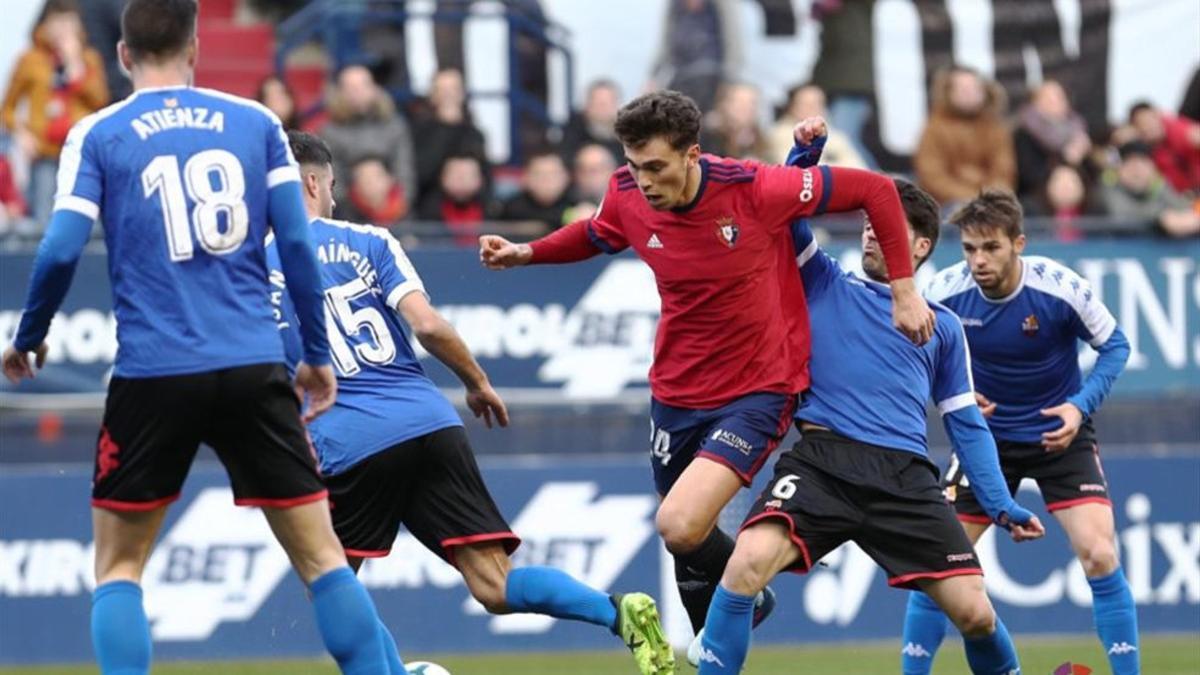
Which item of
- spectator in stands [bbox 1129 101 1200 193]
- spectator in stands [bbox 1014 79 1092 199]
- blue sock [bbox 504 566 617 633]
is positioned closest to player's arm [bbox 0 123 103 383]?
blue sock [bbox 504 566 617 633]

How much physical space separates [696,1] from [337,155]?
3.31 m

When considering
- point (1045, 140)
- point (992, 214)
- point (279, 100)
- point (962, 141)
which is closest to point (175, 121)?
point (992, 214)

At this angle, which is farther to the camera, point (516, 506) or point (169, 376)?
point (516, 506)

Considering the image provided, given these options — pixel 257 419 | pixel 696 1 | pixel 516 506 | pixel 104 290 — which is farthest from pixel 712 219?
pixel 696 1

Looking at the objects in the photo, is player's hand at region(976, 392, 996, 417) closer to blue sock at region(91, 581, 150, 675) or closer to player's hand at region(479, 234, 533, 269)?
player's hand at region(479, 234, 533, 269)

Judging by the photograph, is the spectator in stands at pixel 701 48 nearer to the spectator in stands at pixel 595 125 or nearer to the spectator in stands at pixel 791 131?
the spectator in stands at pixel 791 131

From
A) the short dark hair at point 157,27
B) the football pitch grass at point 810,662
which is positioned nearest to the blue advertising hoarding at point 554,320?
the football pitch grass at point 810,662

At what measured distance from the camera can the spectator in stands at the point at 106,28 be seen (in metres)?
16.2

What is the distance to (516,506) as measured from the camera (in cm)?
1331

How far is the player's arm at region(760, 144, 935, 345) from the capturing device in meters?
8.21

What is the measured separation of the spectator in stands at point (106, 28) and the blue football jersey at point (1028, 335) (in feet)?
26.0

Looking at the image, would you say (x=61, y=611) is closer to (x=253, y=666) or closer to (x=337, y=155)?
(x=253, y=666)

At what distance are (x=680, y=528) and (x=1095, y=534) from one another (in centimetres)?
243

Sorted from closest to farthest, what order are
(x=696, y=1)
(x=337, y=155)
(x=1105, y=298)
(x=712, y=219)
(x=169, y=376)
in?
(x=169, y=376) < (x=712, y=219) < (x=1105, y=298) < (x=337, y=155) < (x=696, y=1)
